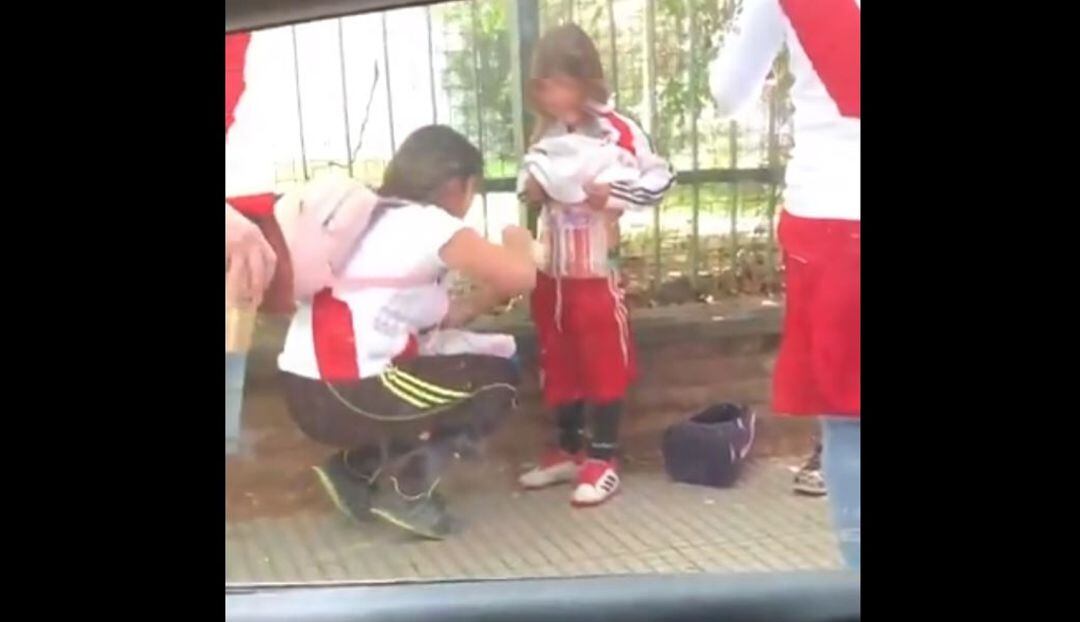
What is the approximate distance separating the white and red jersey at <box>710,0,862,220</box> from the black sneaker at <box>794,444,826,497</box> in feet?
0.92

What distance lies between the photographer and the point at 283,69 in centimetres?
141

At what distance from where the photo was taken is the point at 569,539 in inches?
59.9

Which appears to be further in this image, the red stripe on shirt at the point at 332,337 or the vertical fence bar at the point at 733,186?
the red stripe on shirt at the point at 332,337

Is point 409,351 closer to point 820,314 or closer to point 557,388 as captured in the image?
point 557,388

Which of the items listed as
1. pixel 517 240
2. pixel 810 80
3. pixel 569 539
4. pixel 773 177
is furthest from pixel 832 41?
pixel 569 539

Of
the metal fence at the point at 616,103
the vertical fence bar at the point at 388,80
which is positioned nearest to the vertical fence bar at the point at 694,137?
the metal fence at the point at 616,103

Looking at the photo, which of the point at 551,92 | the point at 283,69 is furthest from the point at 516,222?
the point at 283,69

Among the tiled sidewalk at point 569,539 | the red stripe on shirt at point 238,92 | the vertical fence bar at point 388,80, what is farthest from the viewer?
the tiled sidewalk at point 569,539

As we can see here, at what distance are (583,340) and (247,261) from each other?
0.39 meters

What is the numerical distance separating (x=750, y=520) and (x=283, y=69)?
731 mm

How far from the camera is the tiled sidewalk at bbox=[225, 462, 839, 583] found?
1.49 meters

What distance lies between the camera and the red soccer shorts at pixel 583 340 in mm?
1549

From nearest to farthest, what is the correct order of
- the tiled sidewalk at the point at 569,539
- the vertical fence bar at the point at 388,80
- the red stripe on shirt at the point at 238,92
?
the red stripe on shirt at the point at 238,92 → the vertical fence bar at the point at 388,80 → the tiled sidewalk at the point at 569,539

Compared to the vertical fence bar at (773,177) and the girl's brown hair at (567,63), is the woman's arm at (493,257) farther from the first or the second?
the vertical fence bar at (773,177)
